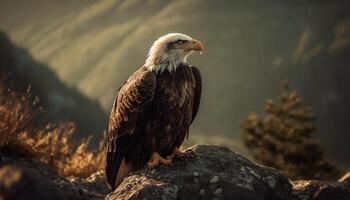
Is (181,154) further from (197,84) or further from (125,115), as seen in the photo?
(197,84)

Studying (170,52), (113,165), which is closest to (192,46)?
(170,52)

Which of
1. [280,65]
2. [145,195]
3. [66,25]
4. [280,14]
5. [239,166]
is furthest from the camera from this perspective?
[66,25]

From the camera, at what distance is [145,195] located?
Answer: 5703 mm

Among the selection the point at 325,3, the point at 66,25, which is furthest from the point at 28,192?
the point at 66,25

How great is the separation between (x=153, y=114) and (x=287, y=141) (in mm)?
15995

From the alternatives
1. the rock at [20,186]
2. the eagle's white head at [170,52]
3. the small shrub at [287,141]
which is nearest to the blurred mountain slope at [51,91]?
the small shrub at [287,141]

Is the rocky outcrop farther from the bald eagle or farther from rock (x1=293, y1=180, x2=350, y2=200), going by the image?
the bald eagle

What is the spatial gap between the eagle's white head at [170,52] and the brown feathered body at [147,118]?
0.10 meters

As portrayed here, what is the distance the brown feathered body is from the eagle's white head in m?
0.10

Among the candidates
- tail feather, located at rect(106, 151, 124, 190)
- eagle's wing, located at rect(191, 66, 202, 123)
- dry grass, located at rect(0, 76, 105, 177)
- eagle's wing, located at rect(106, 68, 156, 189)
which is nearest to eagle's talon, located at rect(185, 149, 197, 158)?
eagle's wing, located at rect(106, 68, 156, 189)

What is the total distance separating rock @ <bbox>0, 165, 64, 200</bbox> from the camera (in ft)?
12.7

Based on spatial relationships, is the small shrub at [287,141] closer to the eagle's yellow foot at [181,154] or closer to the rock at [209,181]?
the rock at [209,181]

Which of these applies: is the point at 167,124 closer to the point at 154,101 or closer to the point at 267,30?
the point at 154,101

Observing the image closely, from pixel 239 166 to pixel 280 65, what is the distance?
7061 cm
